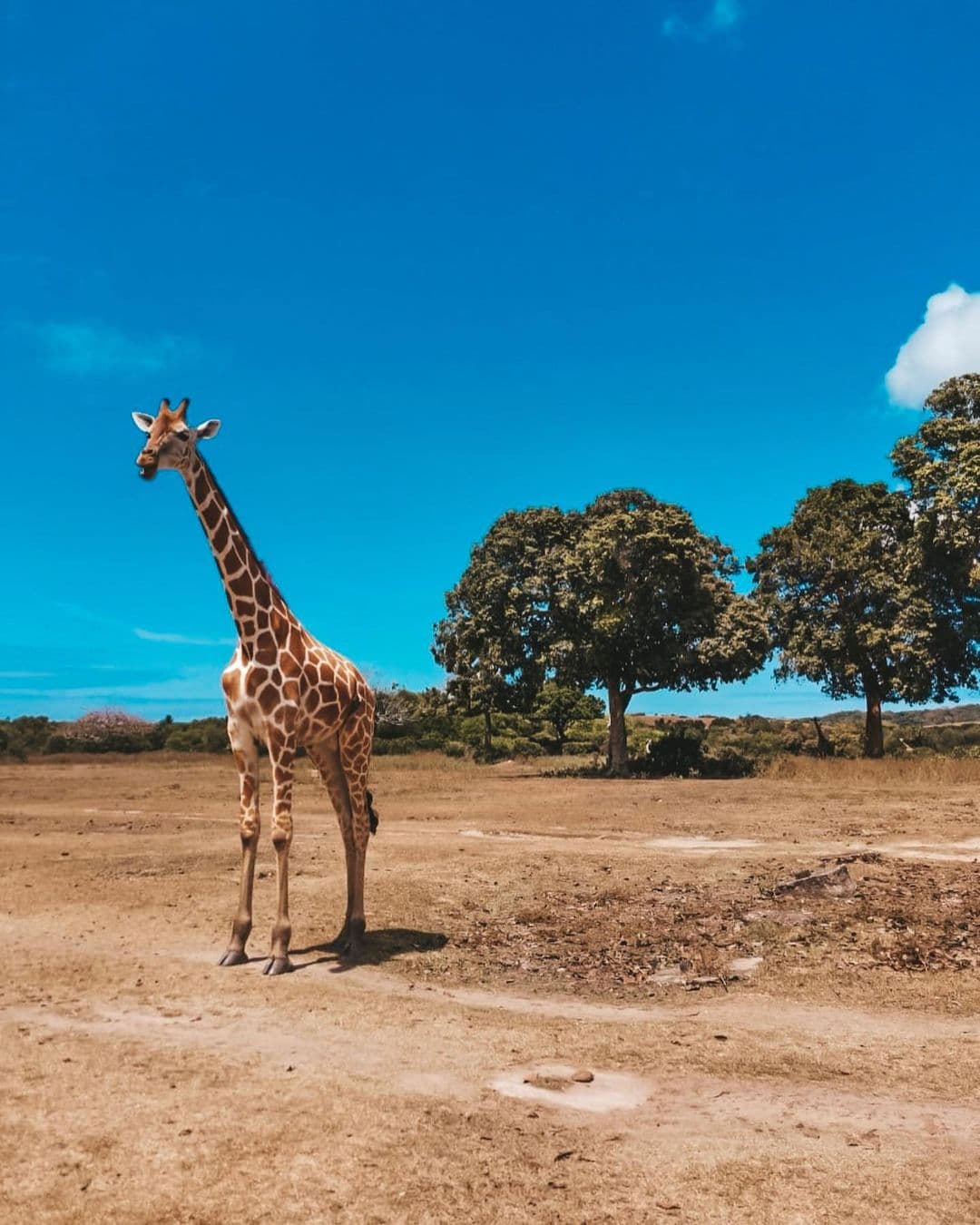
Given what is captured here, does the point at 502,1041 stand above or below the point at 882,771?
→ below

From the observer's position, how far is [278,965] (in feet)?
32.1

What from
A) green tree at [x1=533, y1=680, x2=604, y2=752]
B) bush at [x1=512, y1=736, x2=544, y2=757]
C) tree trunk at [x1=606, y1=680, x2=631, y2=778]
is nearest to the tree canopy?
tree trunk at [x1=606, y1=680, x2=631, y2=778]

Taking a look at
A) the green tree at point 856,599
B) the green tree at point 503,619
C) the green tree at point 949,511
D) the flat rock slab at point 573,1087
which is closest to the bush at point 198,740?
the green tree at point 503,619

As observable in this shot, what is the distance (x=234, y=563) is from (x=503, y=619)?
104 ft

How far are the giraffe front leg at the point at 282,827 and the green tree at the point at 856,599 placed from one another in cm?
3510

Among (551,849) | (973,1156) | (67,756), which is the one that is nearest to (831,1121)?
(973,1156)

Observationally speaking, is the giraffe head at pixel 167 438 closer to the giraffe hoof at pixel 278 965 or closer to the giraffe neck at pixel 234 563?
the giraffe neck at pixel 234 563

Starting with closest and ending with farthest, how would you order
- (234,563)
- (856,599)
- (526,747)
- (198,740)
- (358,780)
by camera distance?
(234,563), (358,780), (856,599), (526,747), (198,740)

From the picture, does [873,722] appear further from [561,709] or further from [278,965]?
[278,965]

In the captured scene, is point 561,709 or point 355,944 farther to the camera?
point 561,709

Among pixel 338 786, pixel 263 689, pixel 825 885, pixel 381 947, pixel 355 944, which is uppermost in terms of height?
pixel 263 689

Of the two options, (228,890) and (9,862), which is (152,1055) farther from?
(9,862)

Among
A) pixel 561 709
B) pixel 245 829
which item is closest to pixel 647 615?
pixel 561 709

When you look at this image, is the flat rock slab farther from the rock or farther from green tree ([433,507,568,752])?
green tree ([433,507,568,752])
